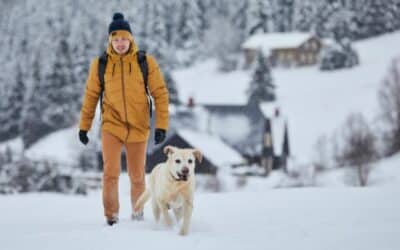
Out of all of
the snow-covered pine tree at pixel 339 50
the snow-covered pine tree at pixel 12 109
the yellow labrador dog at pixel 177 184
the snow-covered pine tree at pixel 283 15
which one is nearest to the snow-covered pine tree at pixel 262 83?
the snow-covered pine tree at pixel 283 15

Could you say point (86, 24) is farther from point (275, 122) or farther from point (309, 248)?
point (309, 248)

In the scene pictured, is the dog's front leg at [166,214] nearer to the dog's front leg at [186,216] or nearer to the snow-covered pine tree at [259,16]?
the dog's front leg at [186,216]

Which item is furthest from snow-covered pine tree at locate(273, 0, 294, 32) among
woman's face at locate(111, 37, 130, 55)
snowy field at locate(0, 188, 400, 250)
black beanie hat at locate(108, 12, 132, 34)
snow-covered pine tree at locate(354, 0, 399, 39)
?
woman's face at locate(111, 37, 130, 55)

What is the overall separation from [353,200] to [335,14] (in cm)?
2056

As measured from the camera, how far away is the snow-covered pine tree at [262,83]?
3093 centimetres

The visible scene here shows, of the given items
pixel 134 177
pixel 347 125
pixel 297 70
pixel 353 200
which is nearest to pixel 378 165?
pixel 347 125

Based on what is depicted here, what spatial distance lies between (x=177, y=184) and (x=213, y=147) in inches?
794

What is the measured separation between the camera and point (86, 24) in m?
38.1

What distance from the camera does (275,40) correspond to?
3238 centimetres

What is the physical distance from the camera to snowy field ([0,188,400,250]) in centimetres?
327

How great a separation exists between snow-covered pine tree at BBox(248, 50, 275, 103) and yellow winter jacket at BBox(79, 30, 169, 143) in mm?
26614

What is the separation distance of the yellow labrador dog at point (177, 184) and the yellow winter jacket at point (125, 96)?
36 cm

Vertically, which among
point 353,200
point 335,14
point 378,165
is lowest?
point 378,165

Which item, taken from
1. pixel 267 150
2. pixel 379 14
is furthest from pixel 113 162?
pixel 267 150
